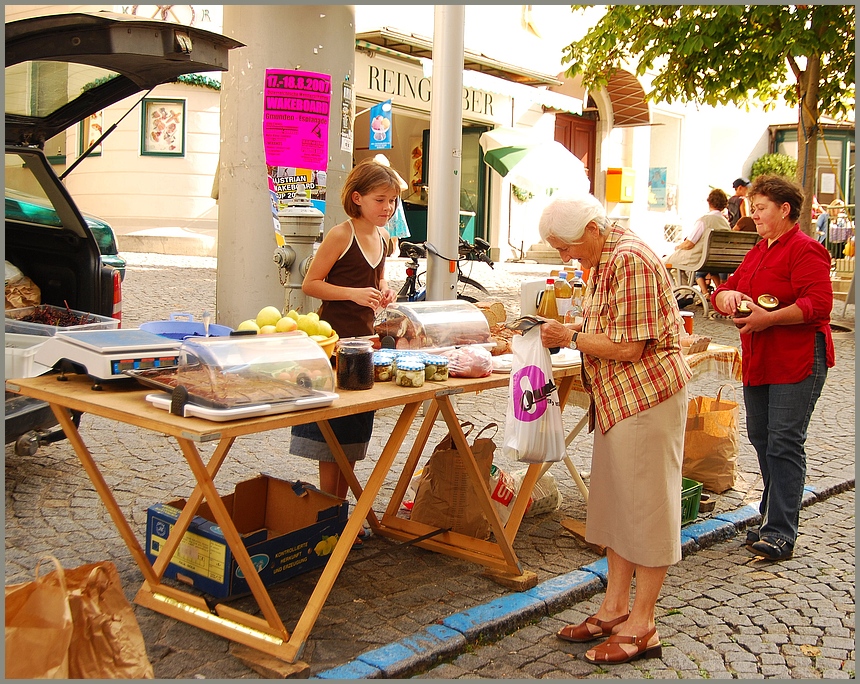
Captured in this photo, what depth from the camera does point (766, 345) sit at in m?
4.48

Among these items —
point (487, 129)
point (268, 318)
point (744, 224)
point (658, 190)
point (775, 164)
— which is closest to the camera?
point (268, 318)

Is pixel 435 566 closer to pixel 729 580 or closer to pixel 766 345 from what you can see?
pixel 729 580

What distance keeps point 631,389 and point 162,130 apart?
1622 cm

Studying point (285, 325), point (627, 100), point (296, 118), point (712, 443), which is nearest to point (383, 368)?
point (285, 325)

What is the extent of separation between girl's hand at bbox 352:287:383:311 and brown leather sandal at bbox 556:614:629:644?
164 cm

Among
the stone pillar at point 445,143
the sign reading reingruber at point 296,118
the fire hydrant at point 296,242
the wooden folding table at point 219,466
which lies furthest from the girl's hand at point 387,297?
the stone pillar at point 445,143

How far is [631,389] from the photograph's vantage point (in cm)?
329

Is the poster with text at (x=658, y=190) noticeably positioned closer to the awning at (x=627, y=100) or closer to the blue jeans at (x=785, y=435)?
the awning at (x=627, y=100)

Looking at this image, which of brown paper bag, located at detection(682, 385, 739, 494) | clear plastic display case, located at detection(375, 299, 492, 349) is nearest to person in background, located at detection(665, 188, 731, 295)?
brown paper bag, located at detection(682, 385, 739, 494)

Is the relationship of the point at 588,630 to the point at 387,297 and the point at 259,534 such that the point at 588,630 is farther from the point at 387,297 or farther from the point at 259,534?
the point at 387,297

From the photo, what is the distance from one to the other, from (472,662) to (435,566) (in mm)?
849

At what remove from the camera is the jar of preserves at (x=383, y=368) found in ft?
11.4

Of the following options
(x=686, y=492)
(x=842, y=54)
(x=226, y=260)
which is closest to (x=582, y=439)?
(x=686, y=492)

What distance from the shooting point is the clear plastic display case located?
157 inches
